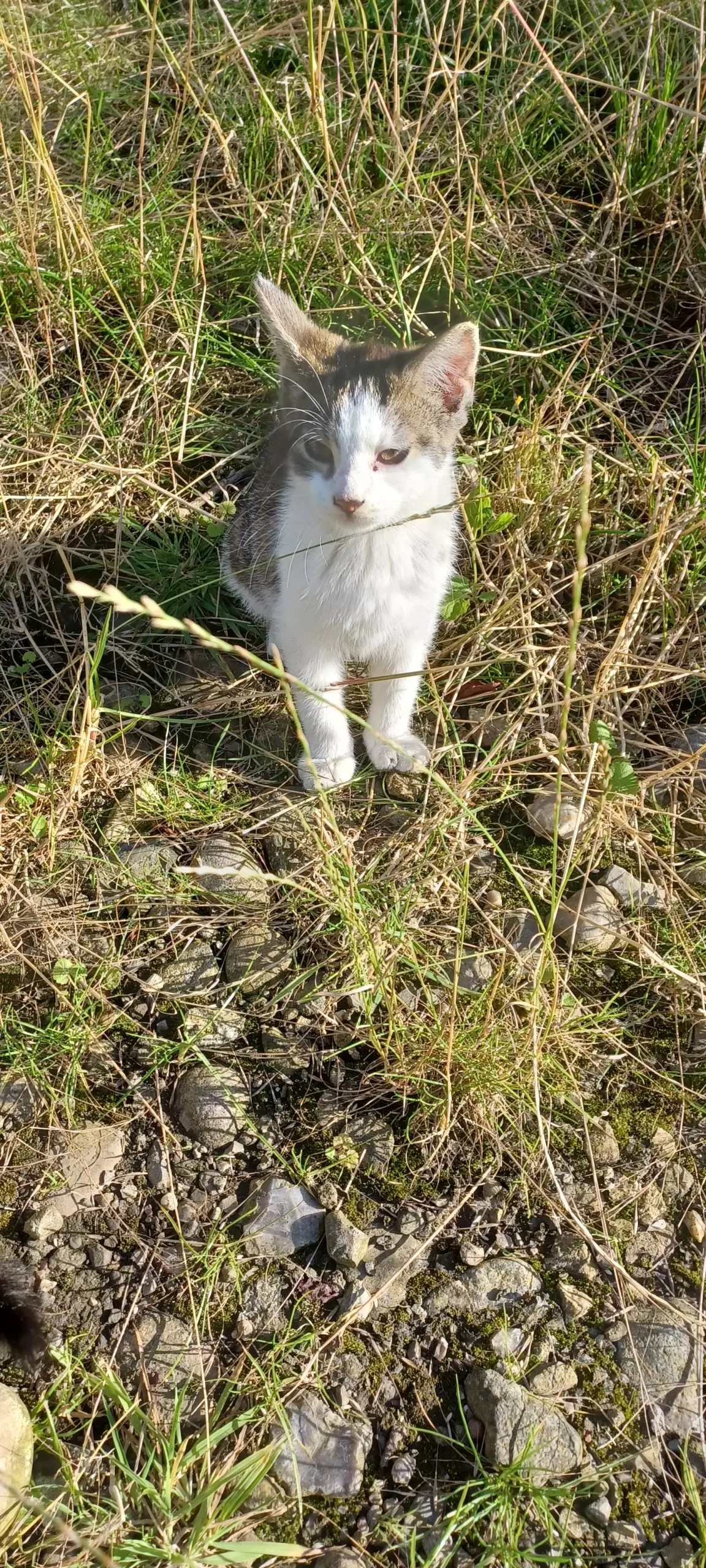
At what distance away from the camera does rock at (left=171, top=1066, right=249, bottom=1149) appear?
75.9 inches

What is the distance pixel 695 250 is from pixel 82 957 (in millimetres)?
2469

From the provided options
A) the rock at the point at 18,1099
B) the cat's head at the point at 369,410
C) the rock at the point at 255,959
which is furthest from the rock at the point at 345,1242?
the cat's head at the point at 369,410

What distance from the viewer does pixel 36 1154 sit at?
190 centimetres

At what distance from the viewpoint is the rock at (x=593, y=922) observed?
2.14 metres

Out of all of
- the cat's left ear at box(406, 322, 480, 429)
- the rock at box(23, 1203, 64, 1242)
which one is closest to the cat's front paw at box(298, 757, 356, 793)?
the cat's left ear at box(406, 322, 480, 429)

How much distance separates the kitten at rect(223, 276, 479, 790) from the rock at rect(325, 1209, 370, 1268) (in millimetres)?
801

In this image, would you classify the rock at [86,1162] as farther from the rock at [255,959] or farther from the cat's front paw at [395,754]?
the cat's front paw at [395,754]

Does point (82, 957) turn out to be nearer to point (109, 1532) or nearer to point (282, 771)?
point (282, 771)

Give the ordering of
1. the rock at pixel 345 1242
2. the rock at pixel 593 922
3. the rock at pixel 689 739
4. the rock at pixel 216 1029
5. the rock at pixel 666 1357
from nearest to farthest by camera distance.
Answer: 1. the rock at pixel 666 1357
2. the rock at pixel 345 1242
3. the rock at pixel 216 1029
4. the rock at pixel 593 922
5. the rock at pixel 689 739

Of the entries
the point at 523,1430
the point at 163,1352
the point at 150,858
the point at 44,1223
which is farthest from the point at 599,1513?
the point at 150,858

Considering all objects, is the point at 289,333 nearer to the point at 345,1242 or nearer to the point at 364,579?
the point at 364,579

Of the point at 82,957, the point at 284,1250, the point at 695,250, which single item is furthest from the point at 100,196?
the point at 284,1250

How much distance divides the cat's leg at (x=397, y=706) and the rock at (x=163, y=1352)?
113cm

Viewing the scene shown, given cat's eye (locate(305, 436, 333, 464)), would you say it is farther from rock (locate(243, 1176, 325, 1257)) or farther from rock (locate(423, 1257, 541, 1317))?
rock (locate(423, 1257, 541, 1317))
